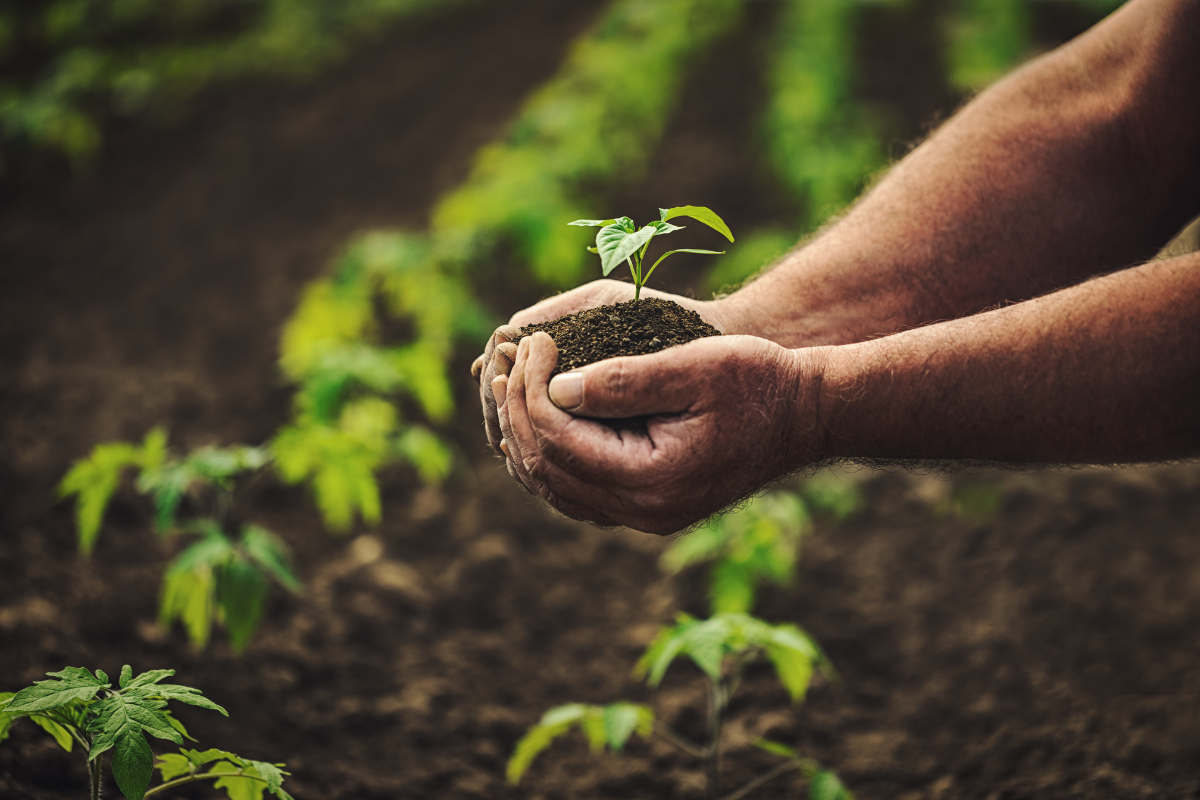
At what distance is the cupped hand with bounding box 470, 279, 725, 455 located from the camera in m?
1.57

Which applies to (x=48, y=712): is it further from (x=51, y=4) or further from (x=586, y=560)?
(x=51, y=4)

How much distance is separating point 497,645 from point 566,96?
17.5 ft

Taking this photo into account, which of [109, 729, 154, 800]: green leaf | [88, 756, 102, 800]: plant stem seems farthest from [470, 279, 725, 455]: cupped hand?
[88, 756, 102, 800]: plant stem

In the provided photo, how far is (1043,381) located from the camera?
130 centimetres

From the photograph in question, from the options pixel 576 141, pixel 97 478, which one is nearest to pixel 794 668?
pixel 97 478

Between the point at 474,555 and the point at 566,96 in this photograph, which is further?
the point at 566,96

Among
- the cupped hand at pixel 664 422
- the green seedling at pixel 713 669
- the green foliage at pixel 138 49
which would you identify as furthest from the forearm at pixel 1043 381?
the green foliage at pixel 138 49

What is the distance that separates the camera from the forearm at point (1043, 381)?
1244 millimetres

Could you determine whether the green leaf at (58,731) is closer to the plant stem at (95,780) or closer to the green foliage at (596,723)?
the plant stem at (95,780)

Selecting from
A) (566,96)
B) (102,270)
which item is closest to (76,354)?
(102,270)

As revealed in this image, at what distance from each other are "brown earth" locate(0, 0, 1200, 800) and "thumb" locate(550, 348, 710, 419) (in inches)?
56.9

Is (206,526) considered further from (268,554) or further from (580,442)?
(580,442)

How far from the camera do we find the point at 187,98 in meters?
7.43

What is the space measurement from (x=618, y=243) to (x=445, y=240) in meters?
2.98
